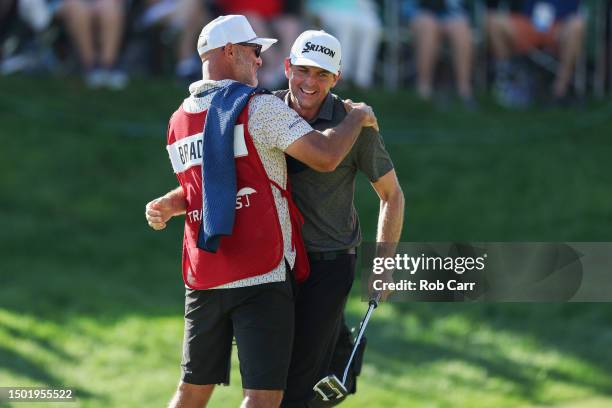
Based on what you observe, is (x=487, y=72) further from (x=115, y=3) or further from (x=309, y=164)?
(x=309, y=164)

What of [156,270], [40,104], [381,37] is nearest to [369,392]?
[156,270]

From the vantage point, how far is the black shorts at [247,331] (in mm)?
5098

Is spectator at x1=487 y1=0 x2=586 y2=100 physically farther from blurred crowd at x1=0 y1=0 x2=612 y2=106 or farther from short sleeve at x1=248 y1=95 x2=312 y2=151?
short sleeve at x1=248 y1=95 x2=312 y2=151

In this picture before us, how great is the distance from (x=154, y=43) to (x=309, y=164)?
8739 mm


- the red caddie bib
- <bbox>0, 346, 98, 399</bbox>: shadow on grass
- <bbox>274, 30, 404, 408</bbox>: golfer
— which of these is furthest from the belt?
<bbox>0, 346, 98, 399</bbox>: shadow on grass

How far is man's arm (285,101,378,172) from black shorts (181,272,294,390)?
0.54 meters

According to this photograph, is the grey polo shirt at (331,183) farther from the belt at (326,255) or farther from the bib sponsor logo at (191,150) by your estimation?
the bib sponsor logo at (191,150)

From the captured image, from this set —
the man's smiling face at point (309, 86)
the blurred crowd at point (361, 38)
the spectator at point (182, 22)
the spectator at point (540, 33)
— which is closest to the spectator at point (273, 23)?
the blurred crowd at point (361, 38)

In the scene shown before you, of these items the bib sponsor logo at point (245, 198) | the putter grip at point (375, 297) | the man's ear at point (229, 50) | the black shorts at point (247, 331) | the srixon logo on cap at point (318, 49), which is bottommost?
the black shorts at point (247, 331)

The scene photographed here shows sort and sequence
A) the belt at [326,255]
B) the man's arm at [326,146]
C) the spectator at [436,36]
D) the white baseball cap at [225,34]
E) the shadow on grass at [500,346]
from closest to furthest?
the man's arm at [326,146]
the white baseball cap at [225,34]
the belt at [326,255]
the shadow on grass at [500,346]
the spectator at [436,36]

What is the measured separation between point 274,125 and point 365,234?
6.26 meters

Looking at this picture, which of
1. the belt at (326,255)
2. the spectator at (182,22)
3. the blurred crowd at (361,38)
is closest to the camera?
the belt at (326,255)

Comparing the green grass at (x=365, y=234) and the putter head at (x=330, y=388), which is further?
the green grass at (x=365, y=234)

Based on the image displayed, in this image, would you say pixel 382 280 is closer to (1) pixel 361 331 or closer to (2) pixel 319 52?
(1) pixel 361 331
